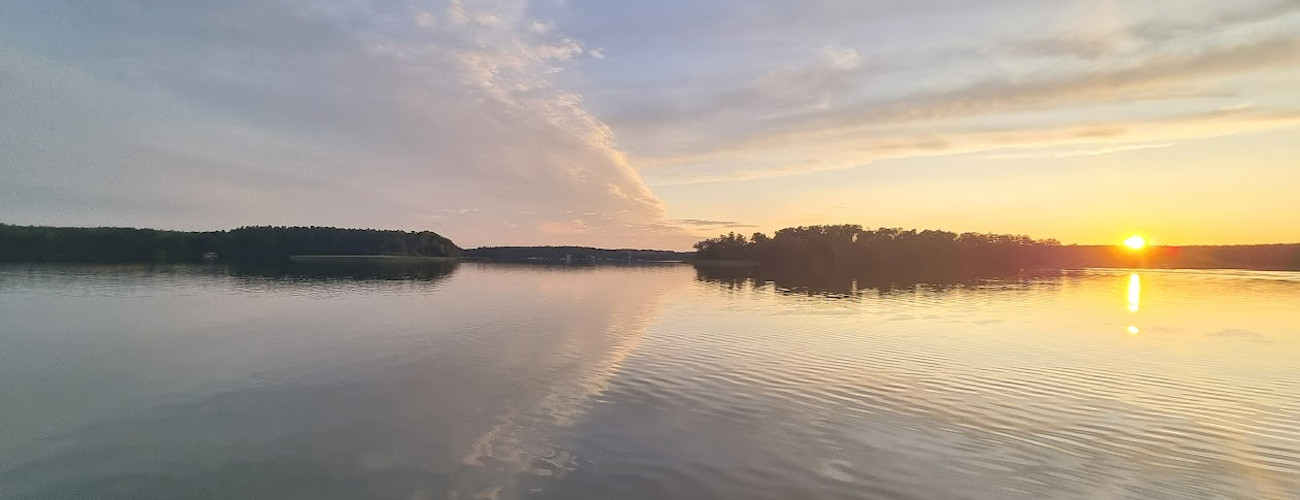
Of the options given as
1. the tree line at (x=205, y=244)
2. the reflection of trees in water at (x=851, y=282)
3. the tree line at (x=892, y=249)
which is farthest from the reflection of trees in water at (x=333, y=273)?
the tree line at (x=892, y=249)

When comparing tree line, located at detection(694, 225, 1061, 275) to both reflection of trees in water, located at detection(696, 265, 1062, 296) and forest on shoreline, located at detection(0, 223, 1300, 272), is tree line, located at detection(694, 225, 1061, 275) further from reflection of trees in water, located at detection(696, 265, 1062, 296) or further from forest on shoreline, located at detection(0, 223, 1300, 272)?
reflection of trees in water, located at detection(696, 265, 1062, 296)

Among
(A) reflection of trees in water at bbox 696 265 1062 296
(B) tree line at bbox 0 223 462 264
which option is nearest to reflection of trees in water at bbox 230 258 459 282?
(A) reflection of trees in water at bbox 696 265 1062 296

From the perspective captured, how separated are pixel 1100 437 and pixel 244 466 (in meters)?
14.5

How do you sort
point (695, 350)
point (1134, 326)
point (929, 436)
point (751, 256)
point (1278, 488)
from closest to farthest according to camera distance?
point (1278, 488)
point (929, 436)
point (695, 350)
point (1134, 326)
point (751, 256)

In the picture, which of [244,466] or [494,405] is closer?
[244,466]

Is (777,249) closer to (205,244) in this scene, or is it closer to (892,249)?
(892,249)

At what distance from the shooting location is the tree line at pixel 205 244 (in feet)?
326

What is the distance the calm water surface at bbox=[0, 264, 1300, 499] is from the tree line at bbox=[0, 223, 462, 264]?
331 feet

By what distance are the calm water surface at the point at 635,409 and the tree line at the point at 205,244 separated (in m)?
101

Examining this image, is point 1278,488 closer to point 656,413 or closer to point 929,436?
point 929,436

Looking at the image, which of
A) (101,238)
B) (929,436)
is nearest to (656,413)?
(929,436)

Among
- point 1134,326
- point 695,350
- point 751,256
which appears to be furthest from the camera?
point 751,256

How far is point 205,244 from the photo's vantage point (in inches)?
5039

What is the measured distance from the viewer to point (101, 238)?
109500mm
